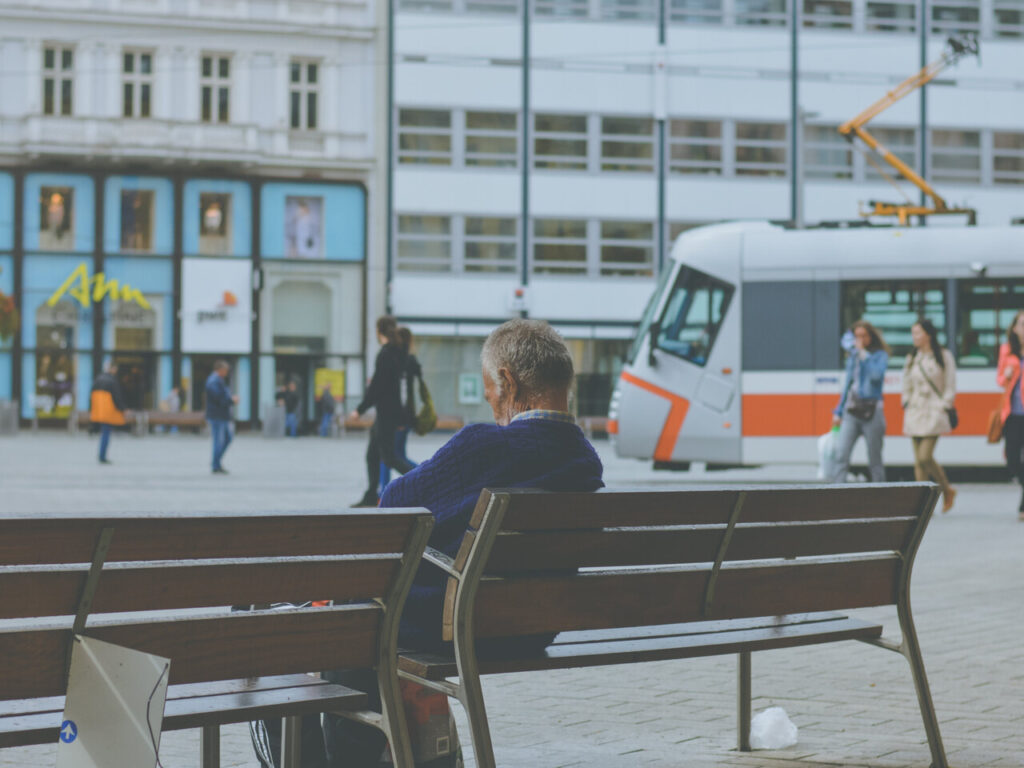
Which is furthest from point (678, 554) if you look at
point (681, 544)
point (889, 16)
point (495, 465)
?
point (889, 16)

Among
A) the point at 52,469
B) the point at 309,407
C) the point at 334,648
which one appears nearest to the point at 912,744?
the point at 334,648

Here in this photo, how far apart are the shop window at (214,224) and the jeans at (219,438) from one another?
2156 centimetres

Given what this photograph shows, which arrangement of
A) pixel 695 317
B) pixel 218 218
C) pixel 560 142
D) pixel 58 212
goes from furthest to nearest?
1. pixel 560 142
2. pixel 218 218
3. pixel 58 212
4. pixel 695 317

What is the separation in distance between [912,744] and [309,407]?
38.7 meters

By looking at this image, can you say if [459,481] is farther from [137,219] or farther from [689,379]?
[137,219]

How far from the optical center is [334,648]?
3.33m

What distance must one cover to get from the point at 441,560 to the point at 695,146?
4138 centimetres

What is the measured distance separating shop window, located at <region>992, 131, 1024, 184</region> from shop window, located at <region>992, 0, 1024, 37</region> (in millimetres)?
3079

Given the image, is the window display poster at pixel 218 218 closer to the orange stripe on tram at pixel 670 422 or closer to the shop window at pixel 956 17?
the shop window at pixel 956 17

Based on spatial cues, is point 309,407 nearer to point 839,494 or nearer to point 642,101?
point 642,101

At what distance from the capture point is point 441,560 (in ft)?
11.8

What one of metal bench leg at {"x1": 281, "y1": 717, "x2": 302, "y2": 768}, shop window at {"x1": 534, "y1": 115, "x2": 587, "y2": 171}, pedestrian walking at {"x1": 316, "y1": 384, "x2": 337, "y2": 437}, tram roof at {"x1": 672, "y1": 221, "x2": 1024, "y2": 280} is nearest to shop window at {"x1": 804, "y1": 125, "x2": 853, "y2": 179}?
shop window at {"x1": 534, "y1": 115, "x2": 587, "y2": 171}

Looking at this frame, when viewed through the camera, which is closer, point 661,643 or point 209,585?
point 209,585

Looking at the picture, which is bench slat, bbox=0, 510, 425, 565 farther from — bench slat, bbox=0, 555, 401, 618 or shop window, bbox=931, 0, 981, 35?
shop window, bbox=931, 0, 981, 35
